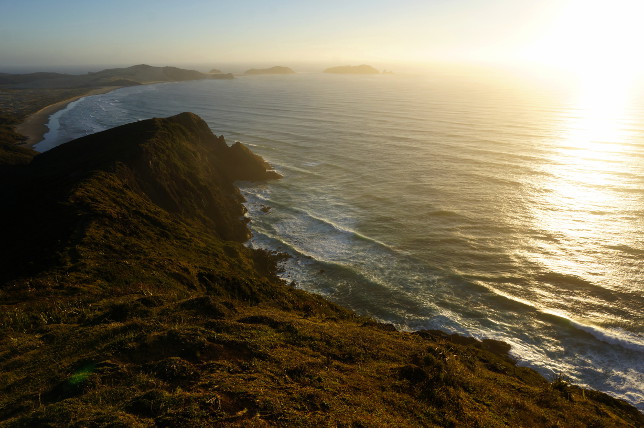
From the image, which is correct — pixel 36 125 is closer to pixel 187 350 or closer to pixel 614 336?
pixel 187 350

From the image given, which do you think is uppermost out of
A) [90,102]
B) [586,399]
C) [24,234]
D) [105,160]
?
[90,102]

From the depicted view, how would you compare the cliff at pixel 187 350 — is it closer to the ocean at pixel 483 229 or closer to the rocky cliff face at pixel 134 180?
the rocky cliff face at pixel 134 180

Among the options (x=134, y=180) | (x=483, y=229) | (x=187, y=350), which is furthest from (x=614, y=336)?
(x=134, y=180)

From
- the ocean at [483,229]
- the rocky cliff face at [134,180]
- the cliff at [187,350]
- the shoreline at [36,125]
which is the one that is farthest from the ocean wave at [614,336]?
the shoreline at [36,125]

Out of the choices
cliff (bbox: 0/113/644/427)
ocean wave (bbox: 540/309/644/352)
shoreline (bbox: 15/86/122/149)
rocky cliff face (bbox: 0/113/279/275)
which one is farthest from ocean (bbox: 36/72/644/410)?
shoreline (bbox: 15/86/122/149)

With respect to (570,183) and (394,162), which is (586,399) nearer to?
(570,183)

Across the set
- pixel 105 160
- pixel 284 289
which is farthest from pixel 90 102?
pixel 284 289
